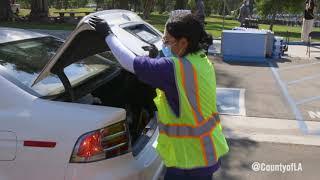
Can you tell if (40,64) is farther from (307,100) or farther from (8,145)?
(307,100)

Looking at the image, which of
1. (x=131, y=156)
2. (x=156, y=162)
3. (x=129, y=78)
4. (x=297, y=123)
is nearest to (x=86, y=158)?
(x=131, y=156)

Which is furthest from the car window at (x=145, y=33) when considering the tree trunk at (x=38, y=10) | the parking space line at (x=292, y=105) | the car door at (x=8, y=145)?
the tree trunk at (x=38, y=10)

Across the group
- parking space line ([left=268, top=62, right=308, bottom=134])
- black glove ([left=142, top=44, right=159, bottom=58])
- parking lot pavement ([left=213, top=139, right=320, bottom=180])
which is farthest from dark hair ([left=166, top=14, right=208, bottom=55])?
parking space line ([left=268, top=62, right=308, bottom=134])

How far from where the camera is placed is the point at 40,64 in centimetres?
388

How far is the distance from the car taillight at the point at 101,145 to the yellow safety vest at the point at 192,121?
0.32 m

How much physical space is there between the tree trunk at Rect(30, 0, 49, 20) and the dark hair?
2861 centimetres

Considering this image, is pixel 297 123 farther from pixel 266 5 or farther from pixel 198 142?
pixel 266 5

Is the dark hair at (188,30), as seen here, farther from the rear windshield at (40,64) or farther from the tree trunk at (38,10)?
the tree trunk at (38,10)

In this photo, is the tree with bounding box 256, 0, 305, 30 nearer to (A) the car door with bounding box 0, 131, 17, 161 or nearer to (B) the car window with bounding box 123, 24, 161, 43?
(B) the car window with bounding box 123, 24, 161, 43

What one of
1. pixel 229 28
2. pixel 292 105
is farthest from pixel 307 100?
pixel 229 28

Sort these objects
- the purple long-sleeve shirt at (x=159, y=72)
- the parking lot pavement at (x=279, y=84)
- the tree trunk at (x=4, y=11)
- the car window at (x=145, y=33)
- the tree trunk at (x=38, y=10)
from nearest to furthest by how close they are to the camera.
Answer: the purple long-sleeve shirt at (x=159, y=72), the car window at (x=145, y=33), the parking lot pavement at (x=279, y=84), the tree trunk at (x=4, y=11), the tree trunk at (x=38, y=10)

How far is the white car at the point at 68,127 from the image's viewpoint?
301 centimetres

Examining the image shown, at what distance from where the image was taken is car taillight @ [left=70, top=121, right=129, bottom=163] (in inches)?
118

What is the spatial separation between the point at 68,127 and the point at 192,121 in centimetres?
75
